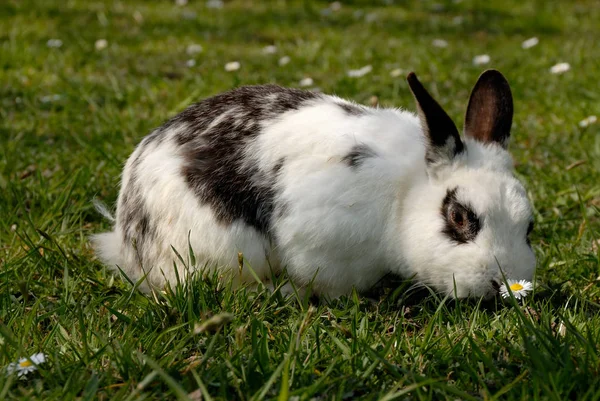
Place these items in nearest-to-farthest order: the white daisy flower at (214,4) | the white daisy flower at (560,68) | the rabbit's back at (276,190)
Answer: the rabbit's back at (276,190)
the white daisy flower at (560,68)
the white daisy flower at (214,4)

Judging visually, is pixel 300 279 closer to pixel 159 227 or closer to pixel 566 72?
pixel 159 227

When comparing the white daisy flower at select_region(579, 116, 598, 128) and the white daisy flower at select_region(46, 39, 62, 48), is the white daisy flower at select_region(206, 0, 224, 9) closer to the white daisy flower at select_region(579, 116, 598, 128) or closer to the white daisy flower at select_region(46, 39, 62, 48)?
the white daisy flower at select_region(46, 39, 62, 48)

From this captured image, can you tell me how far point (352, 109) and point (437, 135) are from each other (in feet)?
1.65

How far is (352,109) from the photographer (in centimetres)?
371

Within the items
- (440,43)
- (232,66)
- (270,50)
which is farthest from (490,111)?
(440,43)

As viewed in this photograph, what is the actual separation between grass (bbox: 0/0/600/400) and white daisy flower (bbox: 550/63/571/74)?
6cm

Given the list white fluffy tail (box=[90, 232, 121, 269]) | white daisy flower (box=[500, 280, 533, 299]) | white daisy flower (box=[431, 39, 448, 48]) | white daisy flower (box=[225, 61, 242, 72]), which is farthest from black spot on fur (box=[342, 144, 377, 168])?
white daisy flower (box=[431, 39, 448, 48])

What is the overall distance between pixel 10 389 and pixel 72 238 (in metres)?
1.61

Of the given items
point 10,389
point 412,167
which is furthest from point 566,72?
point 10,389

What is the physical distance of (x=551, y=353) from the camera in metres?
2.62

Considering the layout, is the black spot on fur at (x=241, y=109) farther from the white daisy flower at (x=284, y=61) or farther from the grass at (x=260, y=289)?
the white daisy flower at (x=284, y=61)

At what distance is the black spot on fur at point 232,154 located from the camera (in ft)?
11.3

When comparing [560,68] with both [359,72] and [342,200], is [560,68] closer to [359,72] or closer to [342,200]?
[359,72]

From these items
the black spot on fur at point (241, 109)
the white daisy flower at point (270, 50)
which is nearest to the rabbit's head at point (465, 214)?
the black spot on fur at point (241, 109)
